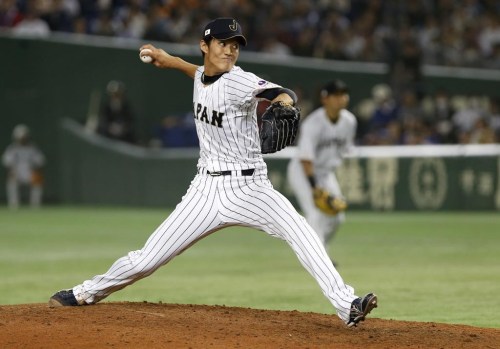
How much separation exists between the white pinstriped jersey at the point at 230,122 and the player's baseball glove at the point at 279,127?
42 cm

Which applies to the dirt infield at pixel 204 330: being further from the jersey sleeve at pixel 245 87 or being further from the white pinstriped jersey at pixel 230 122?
the jersey sleeve at pixel 245 87

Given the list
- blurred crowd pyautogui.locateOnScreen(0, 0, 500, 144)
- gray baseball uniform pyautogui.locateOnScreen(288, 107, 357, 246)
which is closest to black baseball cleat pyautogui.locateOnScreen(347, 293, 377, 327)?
gray baseball uniform pyautogui.locateOnScreen(288, 107, 357, 246)

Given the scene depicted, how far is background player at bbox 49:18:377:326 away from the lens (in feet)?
21.7

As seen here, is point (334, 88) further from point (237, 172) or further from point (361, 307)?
point (361, 307)

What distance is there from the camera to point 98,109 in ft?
82.5

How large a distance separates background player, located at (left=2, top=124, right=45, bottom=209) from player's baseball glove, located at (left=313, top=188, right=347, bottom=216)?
1394 cm

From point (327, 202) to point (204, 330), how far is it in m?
5.37

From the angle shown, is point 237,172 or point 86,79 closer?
point 237,172

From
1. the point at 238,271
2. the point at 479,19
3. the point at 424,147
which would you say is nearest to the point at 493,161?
the point at 424,147

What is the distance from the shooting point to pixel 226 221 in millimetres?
6738

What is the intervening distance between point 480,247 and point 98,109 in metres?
13.2

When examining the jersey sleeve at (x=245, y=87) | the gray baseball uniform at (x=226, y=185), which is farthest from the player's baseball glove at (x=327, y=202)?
the jersey sleeve at (x=245, y=87)

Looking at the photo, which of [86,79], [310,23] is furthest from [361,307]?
[86,79]

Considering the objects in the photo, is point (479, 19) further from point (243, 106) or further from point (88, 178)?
point (243, 106)
